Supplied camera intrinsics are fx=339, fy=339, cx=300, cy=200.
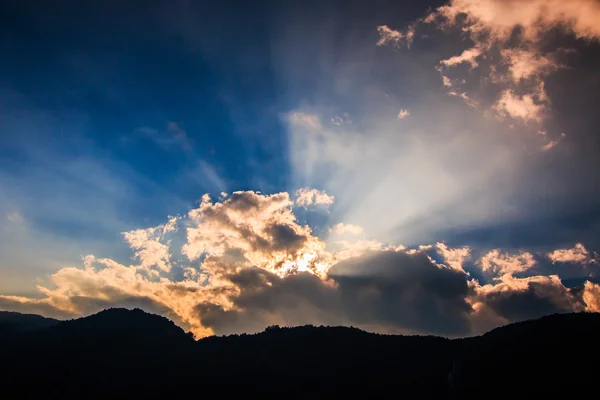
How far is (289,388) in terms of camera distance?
155375 mm

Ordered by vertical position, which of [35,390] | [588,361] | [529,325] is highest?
Result: [529,325]

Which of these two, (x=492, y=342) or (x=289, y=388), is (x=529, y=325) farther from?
(x=289, y=388)

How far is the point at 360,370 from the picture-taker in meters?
154

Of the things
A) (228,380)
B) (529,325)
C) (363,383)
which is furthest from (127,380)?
(529,325)

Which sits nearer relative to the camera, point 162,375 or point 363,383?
point 363,383

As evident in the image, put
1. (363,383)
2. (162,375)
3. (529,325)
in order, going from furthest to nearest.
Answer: (162,375)
(363,383)
(529,325)

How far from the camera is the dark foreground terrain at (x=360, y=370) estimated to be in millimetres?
92269

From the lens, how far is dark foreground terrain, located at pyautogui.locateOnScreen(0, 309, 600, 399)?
92269mm

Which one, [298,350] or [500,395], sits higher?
[298,350]

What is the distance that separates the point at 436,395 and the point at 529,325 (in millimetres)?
39970

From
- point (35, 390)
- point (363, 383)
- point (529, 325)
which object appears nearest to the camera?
point (529, 325)

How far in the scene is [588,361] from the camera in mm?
85750

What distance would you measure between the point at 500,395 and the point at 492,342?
2835 cm

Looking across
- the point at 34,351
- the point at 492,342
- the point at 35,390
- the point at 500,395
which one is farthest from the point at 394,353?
the point at 34,351
